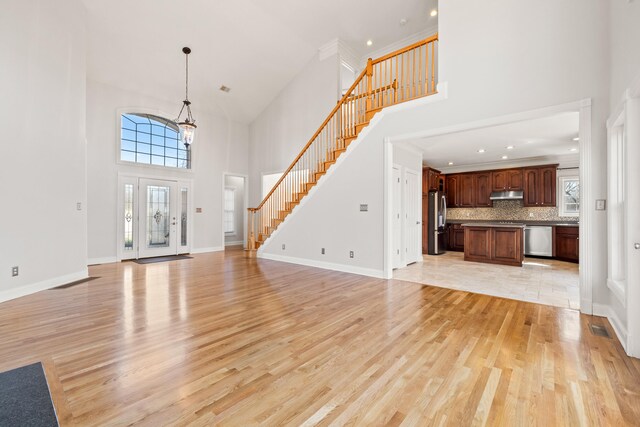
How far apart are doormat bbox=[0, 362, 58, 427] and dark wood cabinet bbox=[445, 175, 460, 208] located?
1000 cm

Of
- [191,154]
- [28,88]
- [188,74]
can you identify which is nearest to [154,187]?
[191,154]

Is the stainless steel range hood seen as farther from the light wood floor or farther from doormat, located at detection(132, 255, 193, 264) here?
doormat, located at detection(132, 255, 193, 264)

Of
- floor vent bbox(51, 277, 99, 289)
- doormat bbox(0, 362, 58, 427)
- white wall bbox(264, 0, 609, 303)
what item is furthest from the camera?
floor vent bbox(51, 277, 99, 289)

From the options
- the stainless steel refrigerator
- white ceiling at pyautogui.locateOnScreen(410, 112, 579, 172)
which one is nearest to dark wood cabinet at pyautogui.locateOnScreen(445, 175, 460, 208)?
white ceiling at pyautogui.locateOnScreen(410, 112, 579, 172)

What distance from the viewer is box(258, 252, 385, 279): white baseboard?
5.21 m

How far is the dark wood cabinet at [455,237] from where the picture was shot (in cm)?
899

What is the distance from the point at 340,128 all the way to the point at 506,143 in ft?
12.3

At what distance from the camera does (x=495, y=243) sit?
6.74 metres

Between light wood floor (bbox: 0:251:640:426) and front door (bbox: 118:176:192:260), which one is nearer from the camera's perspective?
light wood floor (bbox: 0:251:640:426)

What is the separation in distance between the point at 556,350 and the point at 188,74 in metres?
8.62

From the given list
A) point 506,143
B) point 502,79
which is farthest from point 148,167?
point 506,143

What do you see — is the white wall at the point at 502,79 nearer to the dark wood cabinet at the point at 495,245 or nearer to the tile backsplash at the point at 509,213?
the dark wood cabinet at the point at 495,245

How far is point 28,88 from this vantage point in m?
4.09

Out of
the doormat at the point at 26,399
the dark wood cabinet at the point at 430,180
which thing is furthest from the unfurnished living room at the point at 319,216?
the dark wood cabinet at the point at 430,180
